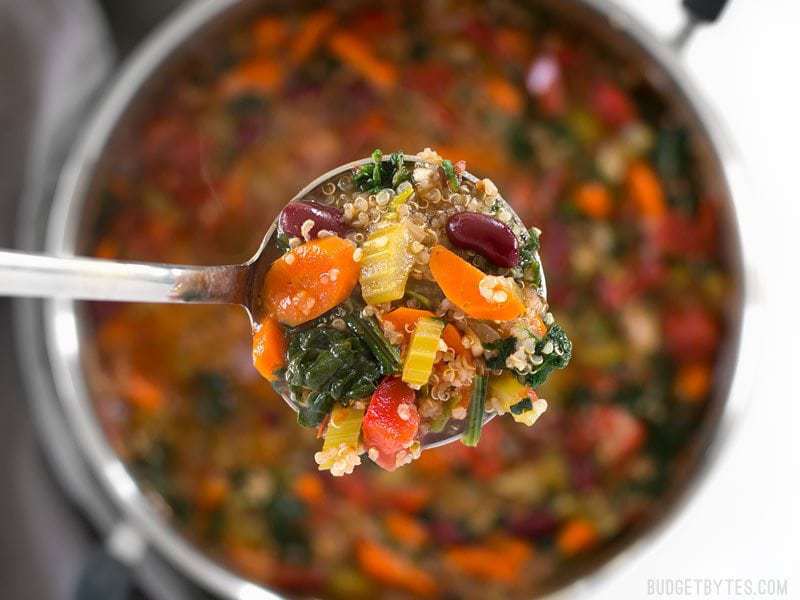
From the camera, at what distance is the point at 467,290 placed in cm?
90

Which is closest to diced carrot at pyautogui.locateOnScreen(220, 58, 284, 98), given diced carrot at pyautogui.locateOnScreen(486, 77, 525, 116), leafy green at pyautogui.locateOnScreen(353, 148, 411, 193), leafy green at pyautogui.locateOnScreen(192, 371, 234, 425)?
diced carrot at pyautogui.locateOnScreen(486, 77, 525, 116)

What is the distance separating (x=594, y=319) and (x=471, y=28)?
693 mm

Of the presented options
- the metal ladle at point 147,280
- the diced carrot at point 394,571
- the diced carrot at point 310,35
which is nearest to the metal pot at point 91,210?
the diced carrot at point 310,35

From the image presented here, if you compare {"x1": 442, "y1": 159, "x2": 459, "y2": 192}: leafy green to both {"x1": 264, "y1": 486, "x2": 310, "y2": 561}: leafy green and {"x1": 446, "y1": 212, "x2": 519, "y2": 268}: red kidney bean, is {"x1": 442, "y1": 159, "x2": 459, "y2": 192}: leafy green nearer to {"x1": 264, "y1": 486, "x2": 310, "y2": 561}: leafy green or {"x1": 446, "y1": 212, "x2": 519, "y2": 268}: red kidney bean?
{"x1": 446, "y1": 212, "x2": 519, "y2": 268}: red kidney bean

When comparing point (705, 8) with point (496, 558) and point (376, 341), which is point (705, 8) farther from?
point (496, 558)

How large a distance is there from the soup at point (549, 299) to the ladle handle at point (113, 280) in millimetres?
681

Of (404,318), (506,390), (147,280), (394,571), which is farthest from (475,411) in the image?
(394,571)

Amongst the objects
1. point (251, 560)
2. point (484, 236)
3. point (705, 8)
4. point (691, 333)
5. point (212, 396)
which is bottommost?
point (251, 560)

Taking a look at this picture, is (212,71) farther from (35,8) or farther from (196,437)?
(196,437)

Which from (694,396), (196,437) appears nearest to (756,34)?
(694,396)

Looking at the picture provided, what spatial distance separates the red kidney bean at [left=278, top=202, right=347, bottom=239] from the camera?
95cm

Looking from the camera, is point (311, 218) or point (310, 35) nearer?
point (311, 218)

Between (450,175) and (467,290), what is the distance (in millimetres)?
177

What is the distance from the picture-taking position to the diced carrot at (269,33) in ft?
5.24
